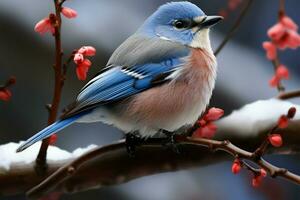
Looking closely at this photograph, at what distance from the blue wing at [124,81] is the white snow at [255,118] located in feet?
0.94

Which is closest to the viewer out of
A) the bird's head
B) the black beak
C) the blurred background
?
the black beak

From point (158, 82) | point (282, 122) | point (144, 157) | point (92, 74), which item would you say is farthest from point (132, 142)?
point (92, 74)

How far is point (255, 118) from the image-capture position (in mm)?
2438

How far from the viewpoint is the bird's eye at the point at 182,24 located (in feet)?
8.71

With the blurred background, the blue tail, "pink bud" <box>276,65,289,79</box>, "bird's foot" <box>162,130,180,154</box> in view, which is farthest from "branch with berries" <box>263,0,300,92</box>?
the blurred background

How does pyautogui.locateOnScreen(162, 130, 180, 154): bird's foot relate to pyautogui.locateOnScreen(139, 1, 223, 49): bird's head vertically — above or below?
below

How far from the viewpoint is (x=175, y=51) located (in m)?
2.68

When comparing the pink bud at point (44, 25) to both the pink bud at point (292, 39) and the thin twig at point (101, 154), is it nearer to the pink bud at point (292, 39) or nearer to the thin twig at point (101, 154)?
the thin twig at point (101, 154)

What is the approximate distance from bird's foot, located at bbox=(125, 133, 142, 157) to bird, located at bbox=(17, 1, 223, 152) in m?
0.02

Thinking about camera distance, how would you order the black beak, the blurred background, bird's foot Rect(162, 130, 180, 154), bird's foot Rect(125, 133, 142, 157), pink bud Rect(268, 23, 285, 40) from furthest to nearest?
the blurred background → the black beak → bird's foot Rect(125, 133, 142, 157) → bird's foot Rect(162, 130, 180, 154) → pink bud Rect(268, 23, 285, 40)

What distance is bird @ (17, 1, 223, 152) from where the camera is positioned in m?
2.50

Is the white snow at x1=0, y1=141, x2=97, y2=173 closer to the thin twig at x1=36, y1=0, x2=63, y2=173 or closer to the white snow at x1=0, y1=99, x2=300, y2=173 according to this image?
the white snow at x1=0, y1=99, x2=300, y2=173

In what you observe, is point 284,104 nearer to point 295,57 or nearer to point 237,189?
point 237,189

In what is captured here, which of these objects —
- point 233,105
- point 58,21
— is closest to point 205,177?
point 233,105
